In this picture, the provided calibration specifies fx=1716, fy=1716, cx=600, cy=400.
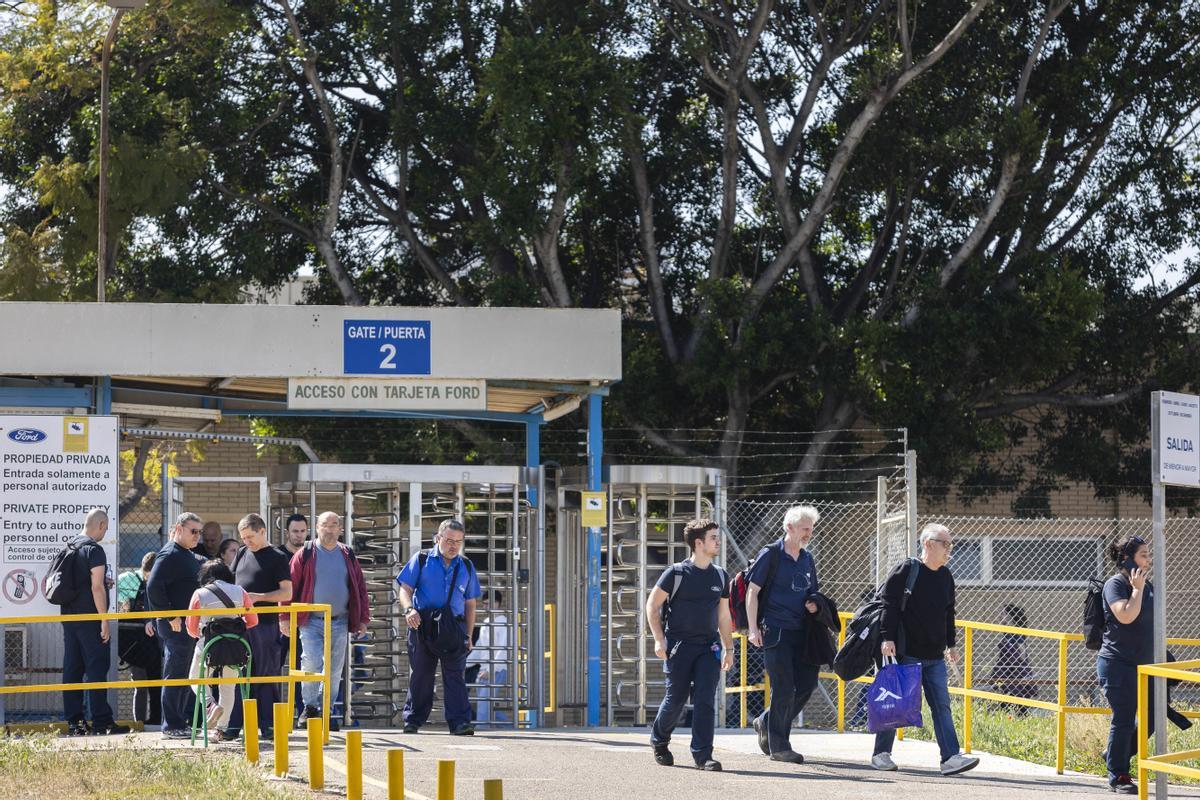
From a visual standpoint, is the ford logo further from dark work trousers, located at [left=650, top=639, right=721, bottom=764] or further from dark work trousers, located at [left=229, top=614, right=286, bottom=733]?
dark work trousers, located at [left=650, top=639, right=721, bottom=764]

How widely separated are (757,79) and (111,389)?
1288cm

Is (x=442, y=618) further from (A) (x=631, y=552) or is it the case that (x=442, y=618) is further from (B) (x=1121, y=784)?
(B) (x=1121, y=784)

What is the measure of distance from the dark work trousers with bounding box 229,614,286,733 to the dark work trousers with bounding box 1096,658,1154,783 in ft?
17.9

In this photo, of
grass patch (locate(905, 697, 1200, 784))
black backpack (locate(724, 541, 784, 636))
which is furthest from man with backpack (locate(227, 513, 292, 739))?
grass patch (locate(905, 697, 1200, 784))

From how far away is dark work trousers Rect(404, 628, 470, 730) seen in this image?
41.9ft

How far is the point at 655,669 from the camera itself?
15.4 m

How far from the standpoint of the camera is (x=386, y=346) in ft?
46.0

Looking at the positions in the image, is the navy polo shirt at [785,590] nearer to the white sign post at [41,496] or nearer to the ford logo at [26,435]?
the white sign post at [41,496]

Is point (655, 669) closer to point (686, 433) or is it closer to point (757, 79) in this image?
point (686, 433)

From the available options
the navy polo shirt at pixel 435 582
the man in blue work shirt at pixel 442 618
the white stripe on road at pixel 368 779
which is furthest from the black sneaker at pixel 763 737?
the white stripe on road at pixel 368 779

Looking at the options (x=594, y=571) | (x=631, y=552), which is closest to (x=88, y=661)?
(x=594, y=571)

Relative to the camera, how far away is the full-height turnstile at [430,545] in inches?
558

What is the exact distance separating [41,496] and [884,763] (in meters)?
6.68

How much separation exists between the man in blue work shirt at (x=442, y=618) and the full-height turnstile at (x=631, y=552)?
2.28 metres
